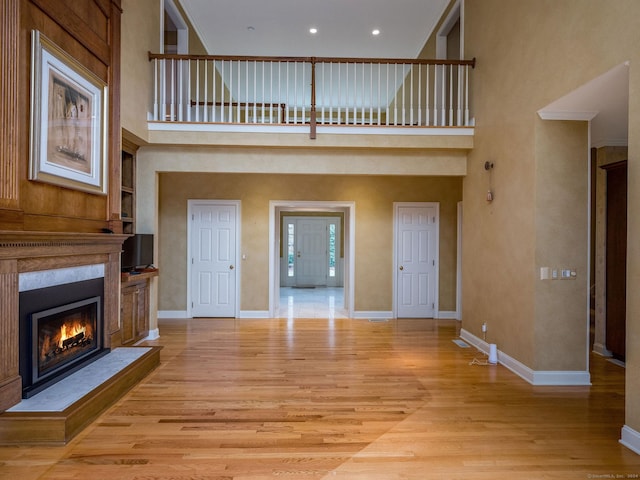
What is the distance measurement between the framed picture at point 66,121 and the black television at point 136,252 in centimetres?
108

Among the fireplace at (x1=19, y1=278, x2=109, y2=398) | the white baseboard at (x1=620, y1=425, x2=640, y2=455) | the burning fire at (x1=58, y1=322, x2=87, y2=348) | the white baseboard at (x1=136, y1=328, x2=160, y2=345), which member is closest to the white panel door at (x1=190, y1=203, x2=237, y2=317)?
the white baseboard at (x1=136, y1=328, x2=160, y2=345)

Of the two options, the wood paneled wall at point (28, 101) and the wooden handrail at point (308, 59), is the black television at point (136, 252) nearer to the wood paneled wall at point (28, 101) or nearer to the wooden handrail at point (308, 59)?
the wood paneled wall at point (28, 101)

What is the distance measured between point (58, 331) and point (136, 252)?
1705 millimetres

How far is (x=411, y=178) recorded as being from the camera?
6.93 metres

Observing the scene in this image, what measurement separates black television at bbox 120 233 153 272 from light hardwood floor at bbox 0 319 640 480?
120cm

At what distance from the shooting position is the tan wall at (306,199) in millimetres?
6789

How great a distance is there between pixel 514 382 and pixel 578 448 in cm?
120

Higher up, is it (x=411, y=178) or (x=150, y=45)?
(x=150, y=45)

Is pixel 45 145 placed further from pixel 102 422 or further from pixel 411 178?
pixel 411 178

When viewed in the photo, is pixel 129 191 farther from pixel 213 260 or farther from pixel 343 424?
pixel 343 424

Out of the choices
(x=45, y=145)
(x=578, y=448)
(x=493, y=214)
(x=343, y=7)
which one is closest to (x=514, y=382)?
(x=578, y=448)

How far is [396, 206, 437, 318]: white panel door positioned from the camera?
6.96 m

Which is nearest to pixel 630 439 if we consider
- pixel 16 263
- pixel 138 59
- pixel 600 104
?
pixel 600 104

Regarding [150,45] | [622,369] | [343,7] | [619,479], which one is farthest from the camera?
[343,7]
